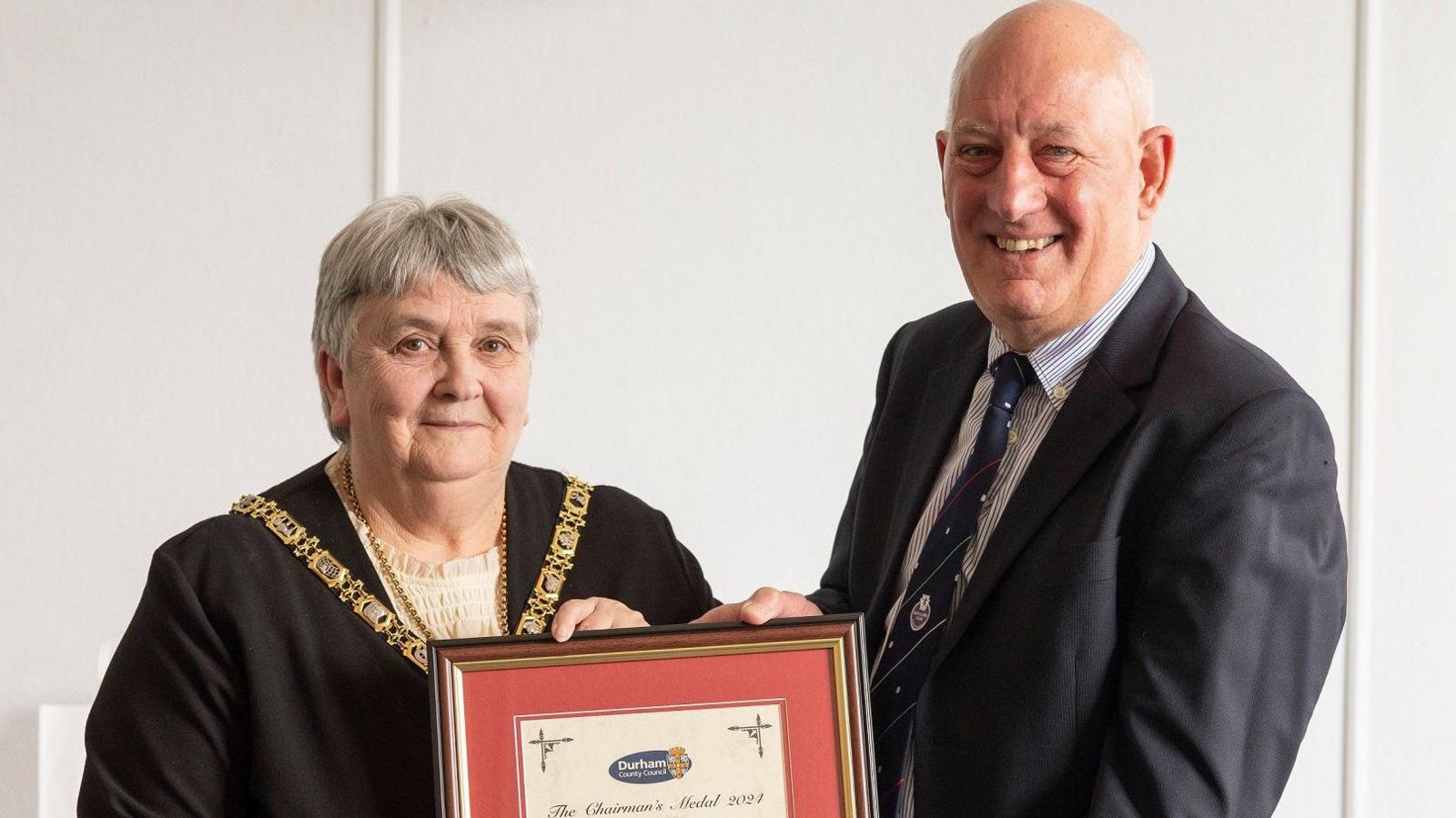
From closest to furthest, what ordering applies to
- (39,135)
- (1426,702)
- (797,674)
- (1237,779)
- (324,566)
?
(1237,779)
(797,674)
(324,566)
(39,135)
(1426,702)

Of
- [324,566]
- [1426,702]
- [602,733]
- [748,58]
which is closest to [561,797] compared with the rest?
[602,733]

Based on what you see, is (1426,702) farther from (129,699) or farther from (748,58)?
(129,699)

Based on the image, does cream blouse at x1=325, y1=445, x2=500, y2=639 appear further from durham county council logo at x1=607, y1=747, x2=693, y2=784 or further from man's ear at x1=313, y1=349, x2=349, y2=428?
durham county council logo at x1=607, y1=747, x2=693, y2=784

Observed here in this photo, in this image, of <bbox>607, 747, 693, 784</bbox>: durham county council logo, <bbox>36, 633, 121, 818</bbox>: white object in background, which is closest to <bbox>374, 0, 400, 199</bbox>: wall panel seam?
<bbox>36, 633, 121, 818</bbox>: white object in background

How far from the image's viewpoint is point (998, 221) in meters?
2.00

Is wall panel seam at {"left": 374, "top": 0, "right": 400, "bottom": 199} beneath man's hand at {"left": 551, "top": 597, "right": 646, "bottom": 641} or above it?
above

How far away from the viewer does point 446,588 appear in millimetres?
2047

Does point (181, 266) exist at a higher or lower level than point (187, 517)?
higher

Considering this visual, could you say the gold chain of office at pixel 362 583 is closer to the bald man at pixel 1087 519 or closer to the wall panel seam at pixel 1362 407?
the bald man at pixel 1087 519

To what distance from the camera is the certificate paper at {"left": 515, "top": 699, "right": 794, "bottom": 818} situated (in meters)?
1.82

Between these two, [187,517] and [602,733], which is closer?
[602,733]

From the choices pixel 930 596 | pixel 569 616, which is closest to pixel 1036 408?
pixel 930 596

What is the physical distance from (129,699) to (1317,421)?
4.76 ft

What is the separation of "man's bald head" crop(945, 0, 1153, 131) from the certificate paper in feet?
2.92
